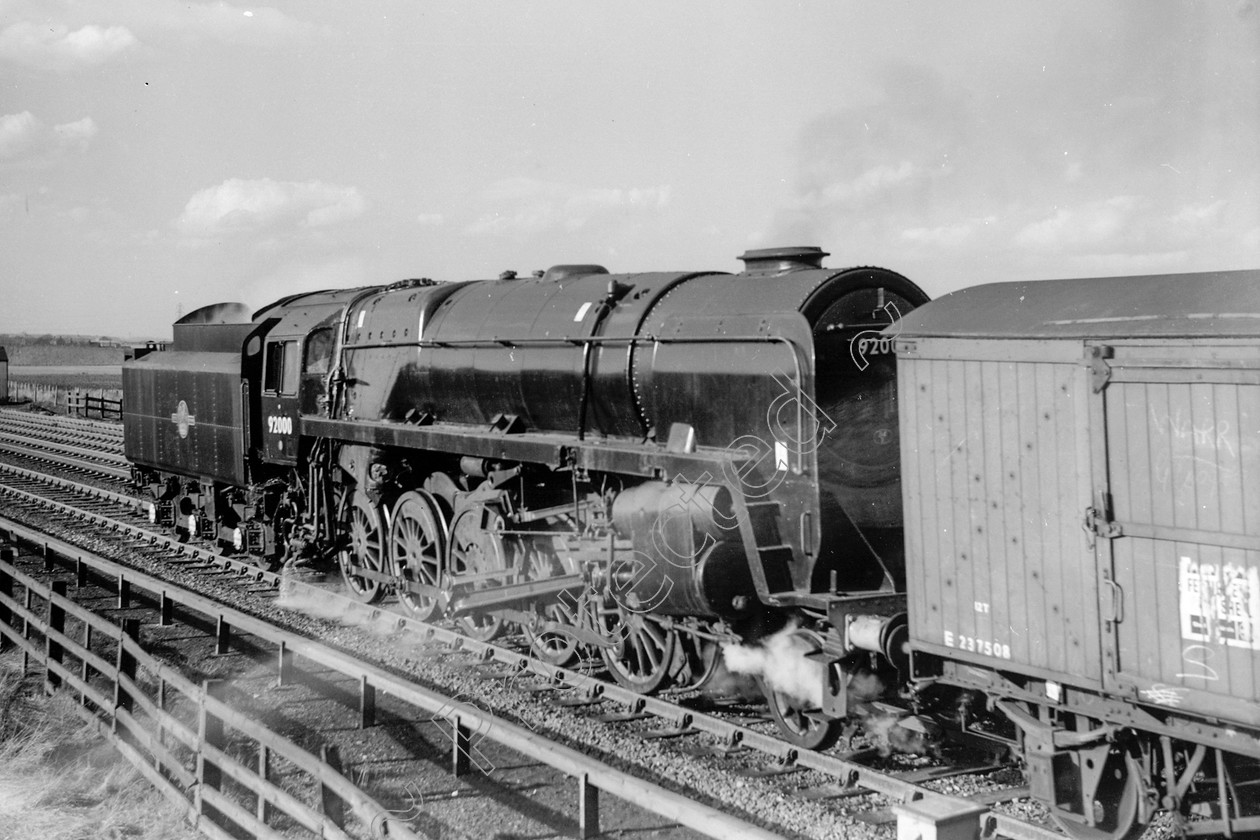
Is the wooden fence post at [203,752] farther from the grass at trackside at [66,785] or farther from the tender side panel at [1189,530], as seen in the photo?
the tender side panel at [1189,530]

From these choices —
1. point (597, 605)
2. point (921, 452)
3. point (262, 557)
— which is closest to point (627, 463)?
point (597, 605)

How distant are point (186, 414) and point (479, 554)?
7.69m

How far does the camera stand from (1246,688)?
4883 millimetres

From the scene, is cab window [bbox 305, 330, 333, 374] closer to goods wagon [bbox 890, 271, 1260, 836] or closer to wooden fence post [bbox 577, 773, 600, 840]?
goods wagon [bbox 890, 271, 1260, 836]

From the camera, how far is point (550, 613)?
9.66m

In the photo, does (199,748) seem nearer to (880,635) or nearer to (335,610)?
(880,635)

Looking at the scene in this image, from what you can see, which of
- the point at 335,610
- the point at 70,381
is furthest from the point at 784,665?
the point at 70,381

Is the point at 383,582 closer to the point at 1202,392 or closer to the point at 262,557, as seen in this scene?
the point at 262,557

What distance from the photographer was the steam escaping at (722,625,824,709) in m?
7.27

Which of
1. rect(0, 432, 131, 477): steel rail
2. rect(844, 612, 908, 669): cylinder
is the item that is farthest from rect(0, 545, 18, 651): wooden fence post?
rect(0, 432, 131, 477): steel rail

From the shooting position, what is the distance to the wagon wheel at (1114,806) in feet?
18.5

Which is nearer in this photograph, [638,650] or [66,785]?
[66,785]

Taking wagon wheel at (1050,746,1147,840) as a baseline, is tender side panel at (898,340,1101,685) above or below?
above

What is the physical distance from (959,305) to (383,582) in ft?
24.7
